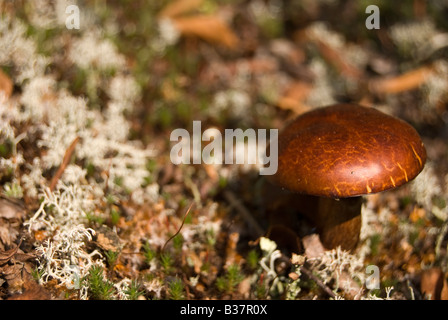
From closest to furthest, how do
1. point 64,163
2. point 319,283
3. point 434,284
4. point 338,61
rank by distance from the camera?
1. point 319,283
2. point 434,284
3. point 64,163
4. point 338,61

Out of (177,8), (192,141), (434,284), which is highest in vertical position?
(177,8)

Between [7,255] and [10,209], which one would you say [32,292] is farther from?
[10,209]

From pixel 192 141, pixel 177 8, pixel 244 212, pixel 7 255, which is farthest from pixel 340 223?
pixel 177 8

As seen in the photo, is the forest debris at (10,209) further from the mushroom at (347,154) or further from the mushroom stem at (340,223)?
the mushroom stem at (340,223)

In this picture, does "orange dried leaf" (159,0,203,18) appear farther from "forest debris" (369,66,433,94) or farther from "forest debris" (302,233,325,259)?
"forest debris" (302,233,325,259)

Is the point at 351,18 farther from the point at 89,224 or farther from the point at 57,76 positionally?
the point at 89,224

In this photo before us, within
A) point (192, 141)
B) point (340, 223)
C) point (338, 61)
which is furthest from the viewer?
point (338, 61)

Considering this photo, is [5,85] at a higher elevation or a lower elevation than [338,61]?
lower

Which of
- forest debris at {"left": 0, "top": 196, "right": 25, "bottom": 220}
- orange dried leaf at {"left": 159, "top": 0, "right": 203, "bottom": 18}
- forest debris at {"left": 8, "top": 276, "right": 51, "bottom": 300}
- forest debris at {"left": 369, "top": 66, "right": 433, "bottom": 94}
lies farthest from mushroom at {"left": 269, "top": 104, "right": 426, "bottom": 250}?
orange dried leaf at {"left": 159, "top": 0, "right": 203, "bottom": 18}
